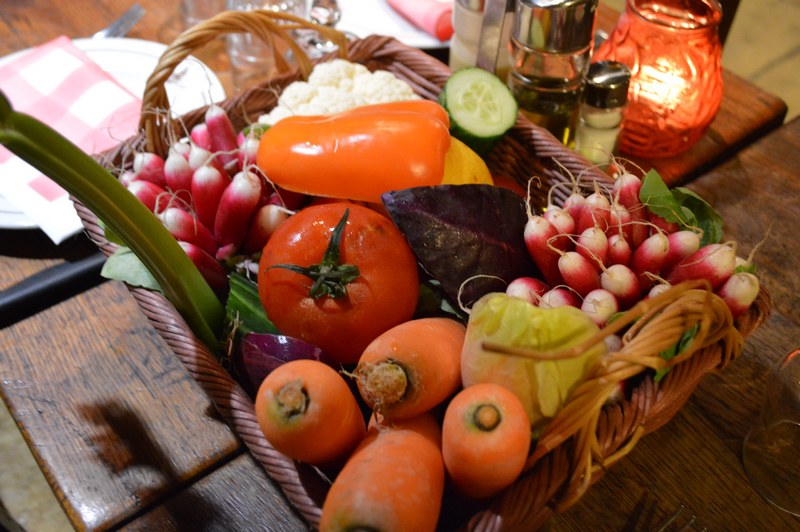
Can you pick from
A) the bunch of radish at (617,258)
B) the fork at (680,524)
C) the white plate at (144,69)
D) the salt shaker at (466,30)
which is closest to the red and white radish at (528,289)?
the bunch of radish at (617,258)

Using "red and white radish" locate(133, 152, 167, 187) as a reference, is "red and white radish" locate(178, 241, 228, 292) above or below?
below

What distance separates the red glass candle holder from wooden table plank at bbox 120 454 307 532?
68 centimetres

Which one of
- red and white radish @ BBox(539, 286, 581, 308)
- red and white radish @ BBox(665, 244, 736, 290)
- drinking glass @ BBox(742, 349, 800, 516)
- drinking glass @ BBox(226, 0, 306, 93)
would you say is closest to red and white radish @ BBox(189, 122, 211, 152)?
drinking glass @ BBox(226, 0, 306, 93)

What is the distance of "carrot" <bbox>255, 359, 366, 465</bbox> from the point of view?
1.55ft

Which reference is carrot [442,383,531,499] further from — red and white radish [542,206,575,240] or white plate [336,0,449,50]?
white plate [336,0,449,50]

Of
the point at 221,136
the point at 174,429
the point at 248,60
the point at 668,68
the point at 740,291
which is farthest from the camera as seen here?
the point at 248,60

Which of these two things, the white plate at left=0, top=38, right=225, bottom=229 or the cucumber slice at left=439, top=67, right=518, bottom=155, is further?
the white plate at left=0, top=38, right=225, bottom=229

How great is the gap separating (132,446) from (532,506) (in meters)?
0.41

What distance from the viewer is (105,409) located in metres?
0.69

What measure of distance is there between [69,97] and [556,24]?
0.75 metres

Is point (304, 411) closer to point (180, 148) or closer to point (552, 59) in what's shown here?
point (180, 148)

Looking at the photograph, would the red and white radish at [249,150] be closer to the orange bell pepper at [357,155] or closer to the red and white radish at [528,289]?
the orange bell pepper at [357,155]

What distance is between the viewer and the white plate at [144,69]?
3.42ft

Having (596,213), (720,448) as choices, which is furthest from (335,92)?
(720,448)
